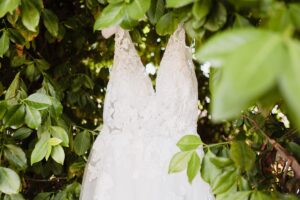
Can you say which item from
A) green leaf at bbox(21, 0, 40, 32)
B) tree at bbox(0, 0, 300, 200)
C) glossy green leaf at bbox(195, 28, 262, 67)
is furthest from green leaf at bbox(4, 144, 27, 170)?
glossy green leaf at bbox(195, 28, 262, 67)

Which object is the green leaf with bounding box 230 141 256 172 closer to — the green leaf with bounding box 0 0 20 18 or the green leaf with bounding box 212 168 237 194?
the green leaf with bounding box 212 168 237 194

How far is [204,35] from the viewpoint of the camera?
606 millimetres

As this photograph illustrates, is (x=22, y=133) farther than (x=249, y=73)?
Yes

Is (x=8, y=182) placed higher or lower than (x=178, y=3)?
lower

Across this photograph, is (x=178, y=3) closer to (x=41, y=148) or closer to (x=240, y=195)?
(x=240, y=195)

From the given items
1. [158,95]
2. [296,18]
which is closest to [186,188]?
[158,95]

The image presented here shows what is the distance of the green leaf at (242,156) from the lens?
64 centimetres

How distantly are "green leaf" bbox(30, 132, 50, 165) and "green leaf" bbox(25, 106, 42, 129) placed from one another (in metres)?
0.07

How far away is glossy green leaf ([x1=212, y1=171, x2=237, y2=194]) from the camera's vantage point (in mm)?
659

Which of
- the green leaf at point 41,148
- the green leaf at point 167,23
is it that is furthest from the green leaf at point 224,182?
the green leaf at point 41,148

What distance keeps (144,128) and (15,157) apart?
329 millimetres

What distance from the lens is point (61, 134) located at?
0.92 meters

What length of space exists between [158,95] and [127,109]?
7 cm

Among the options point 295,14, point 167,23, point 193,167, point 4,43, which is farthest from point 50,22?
point 295,14
